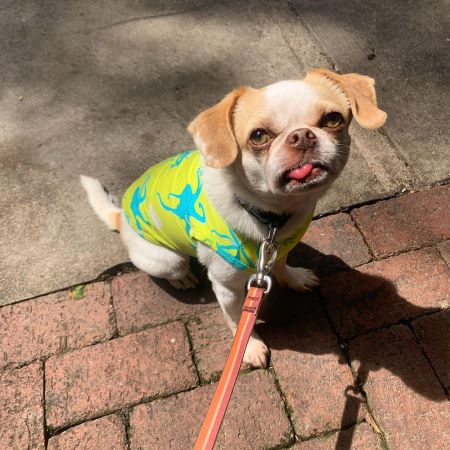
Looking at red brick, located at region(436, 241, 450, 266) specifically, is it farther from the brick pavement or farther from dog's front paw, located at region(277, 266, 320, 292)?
dog's front paw, located at region(277, 266, 320, 292)

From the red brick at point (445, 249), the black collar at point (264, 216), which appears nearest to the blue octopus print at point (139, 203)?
the black collar at point (264, 216)

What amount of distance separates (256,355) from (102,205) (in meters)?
1.25

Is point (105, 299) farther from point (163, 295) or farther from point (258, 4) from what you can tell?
point (258, 4)

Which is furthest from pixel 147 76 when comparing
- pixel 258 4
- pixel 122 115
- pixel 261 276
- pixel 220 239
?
pixel 261 276

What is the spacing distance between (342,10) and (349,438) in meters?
3.46

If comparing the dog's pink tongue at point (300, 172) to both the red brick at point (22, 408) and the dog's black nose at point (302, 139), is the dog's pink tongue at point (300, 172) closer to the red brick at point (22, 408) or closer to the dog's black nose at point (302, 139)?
the dog's black nose at point (302, 139)

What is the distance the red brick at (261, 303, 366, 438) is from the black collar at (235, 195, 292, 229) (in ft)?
2.72

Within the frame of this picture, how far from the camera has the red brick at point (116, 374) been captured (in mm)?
2336

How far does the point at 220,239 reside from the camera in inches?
77.2

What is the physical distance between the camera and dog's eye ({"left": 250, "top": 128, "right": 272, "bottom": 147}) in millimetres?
1749

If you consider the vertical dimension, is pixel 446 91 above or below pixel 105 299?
above

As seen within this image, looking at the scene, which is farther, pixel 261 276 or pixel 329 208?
pixel 329 208

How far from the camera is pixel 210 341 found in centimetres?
252

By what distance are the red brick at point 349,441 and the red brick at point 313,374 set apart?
37 mm
